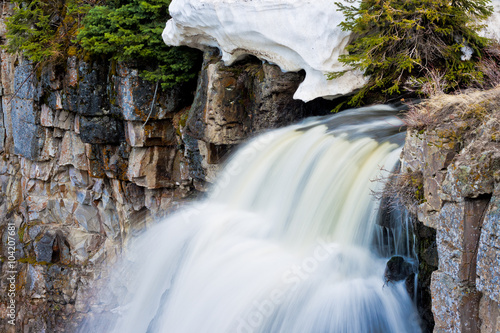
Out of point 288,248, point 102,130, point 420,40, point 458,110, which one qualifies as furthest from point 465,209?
point 102,130

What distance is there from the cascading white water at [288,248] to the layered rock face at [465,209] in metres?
1.14

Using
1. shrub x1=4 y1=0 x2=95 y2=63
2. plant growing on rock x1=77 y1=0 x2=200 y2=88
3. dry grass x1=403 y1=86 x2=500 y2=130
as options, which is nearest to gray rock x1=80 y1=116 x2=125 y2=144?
plant growing on rock x1=77 y1=0 x2=200 y2=88

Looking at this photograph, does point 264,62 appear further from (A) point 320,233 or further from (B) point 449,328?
(B) point 449,328

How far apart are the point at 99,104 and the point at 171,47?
2.69 metres

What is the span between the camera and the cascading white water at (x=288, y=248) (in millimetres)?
5695

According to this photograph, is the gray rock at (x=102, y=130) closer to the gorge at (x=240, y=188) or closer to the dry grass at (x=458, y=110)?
the gorge at (x=240, y=188)

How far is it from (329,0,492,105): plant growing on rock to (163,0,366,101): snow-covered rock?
482 mm

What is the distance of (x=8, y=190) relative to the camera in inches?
700

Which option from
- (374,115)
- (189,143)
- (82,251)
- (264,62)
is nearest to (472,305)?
(374,115)

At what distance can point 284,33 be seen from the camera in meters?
8.64

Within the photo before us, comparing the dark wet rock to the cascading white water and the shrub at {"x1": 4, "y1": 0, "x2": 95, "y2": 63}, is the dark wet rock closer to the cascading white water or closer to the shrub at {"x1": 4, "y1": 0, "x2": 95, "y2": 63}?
the cascading white water

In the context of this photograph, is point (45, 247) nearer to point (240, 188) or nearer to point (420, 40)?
point (240, 188)

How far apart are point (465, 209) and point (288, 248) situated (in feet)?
10.1

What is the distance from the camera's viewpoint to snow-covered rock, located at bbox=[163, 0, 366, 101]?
818cm
